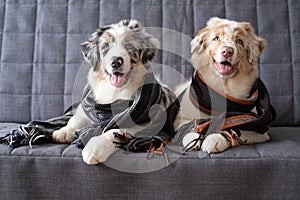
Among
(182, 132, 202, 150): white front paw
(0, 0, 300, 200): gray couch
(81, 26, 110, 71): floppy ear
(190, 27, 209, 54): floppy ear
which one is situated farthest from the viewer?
(0, 0, 300, 200): gray couch

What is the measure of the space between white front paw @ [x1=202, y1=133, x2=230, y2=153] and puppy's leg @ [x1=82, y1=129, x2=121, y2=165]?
30 cm

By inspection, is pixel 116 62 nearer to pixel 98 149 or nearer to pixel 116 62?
pixel 116 62

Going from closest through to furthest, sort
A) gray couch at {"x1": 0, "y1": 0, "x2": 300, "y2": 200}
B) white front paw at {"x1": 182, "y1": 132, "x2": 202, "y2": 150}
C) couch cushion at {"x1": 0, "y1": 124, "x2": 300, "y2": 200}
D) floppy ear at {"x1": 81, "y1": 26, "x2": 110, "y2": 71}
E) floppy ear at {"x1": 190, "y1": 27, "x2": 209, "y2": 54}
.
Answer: couch cushion at {"x1": 0, "y1": 124, "x2": 300, "y2": 200} → white front paw at {"x1": 182, "y1": 132, "x2": 202, "y2": 150} → floppy ear at {"x1": 81, "y1": 26, "x2": 110, "y2": 71} → floppy ear at {"x1": 190, "y1": 27, "x2": 209, "y2": 54} → gray couch at {"x1": 0, "y1": 0, "x2": 300, "y2": 200}

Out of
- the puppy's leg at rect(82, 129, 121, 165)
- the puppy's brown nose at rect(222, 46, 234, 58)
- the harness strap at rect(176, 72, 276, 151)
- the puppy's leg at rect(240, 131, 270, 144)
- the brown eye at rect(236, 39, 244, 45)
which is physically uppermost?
the brown eye at rect(236, 39, 244, 45)

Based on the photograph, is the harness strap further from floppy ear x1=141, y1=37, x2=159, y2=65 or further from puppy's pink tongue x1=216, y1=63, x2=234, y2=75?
floppy ear x1=141, y1=37, x2=159, y2=65

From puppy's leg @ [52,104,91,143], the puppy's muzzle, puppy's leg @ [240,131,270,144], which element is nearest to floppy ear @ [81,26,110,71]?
the puppy's muzzle

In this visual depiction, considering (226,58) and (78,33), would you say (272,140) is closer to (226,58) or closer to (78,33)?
(226,58)

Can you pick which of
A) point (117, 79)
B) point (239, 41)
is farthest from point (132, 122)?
point (239, 41)

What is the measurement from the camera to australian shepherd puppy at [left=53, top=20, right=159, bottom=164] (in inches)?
46.8

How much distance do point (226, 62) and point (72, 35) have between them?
2.87 ft

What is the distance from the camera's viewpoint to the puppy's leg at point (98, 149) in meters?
1.04

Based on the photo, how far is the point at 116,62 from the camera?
1165 mm

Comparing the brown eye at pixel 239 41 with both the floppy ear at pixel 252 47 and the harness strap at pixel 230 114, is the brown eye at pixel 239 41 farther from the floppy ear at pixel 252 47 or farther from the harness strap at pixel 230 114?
the harness strap at pixel 230 114

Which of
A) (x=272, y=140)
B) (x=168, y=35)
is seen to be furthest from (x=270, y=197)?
A: (x=168, y=35)
